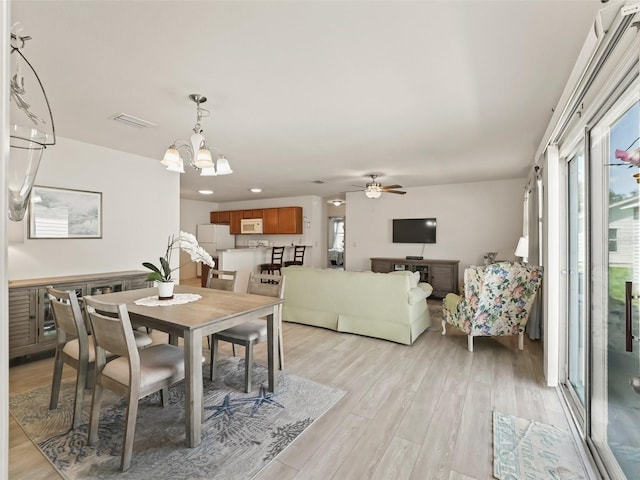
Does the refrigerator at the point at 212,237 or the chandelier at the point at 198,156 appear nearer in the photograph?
the chandelier at the point at 198,156

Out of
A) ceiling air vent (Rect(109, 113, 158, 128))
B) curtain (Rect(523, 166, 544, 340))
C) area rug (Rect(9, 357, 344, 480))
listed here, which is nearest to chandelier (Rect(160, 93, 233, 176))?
ceiling air vent (Rect(109, 113, 158, 128))

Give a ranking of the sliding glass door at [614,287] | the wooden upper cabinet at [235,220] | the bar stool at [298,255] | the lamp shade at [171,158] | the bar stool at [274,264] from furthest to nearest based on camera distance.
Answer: the wooden upper cabinet at [235,220] → the bar stool at [298,255] → the bar stool at [274,264] → the lamp shade at [171,158] → the sliding glass door at [614,287]

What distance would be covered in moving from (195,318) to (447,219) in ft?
19.3

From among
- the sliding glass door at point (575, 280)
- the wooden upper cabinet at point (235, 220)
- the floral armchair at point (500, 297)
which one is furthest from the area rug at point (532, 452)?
the wooden upper cabinet at point (235, 220)

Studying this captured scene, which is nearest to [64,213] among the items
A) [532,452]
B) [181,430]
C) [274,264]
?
[181,430]

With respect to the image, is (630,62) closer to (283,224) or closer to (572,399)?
(572,399)

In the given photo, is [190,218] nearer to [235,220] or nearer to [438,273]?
[235,220]

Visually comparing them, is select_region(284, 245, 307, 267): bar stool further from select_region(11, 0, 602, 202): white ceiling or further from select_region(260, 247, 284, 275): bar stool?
select_region(11, 0, 602, 202): white ceiling

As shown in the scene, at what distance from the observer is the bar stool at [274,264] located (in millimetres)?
7238

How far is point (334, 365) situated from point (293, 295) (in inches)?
59.6

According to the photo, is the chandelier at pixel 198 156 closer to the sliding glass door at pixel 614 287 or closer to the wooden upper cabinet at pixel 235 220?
the sliding glass door at pixel 614 287

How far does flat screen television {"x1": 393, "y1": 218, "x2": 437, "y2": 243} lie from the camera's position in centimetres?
675

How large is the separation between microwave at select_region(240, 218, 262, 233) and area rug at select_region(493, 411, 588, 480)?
24.1 ft

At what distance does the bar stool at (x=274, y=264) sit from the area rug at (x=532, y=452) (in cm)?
560
